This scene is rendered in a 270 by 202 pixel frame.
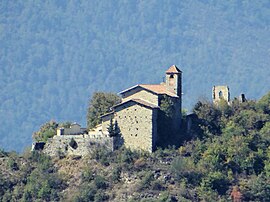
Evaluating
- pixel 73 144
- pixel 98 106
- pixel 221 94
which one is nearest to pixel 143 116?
pixel 73 144

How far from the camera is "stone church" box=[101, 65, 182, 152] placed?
103438 millimetres

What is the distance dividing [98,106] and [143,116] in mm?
5968

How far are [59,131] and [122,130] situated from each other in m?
5.11

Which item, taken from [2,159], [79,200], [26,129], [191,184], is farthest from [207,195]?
[26,129]

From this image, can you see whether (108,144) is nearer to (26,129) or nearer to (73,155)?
(73,155)

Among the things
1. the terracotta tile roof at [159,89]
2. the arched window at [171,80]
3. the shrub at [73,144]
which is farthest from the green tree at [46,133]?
the arched window at [171,80]

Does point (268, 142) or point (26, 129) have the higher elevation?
point (26, 129)

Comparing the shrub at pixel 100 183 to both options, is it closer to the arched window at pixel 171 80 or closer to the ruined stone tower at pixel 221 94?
the arched window at pixel 171 80

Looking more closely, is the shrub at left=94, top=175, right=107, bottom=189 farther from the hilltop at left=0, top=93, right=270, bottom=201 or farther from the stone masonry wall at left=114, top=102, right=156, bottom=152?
the stone masonry wall at left=114, top=102, right=156, bottom=152

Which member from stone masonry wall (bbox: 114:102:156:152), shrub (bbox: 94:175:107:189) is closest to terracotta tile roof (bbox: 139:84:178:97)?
stone masonry wall (bbox: 114:102:156:152)

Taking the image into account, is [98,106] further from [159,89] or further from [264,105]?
[264,105]

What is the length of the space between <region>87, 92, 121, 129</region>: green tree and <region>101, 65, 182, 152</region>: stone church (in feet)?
8.55

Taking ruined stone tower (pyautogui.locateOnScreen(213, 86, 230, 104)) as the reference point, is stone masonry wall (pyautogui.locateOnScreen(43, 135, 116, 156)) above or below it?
below

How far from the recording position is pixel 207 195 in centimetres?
10012
